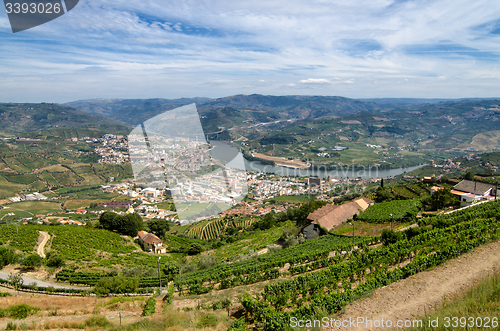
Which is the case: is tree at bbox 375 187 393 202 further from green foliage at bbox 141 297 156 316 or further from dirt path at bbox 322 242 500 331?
green foliage at bbox 141 297 156 316

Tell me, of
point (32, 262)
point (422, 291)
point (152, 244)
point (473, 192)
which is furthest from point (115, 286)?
point (473, 192)

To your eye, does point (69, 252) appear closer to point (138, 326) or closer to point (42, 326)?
point (42, 326)

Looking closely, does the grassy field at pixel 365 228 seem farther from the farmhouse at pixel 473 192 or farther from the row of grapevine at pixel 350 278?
the farmhouse at pixel 473 192

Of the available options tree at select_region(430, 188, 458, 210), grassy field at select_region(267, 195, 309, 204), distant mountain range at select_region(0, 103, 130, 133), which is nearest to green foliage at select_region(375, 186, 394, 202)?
tree at select_region(430, 188, 458, 210)

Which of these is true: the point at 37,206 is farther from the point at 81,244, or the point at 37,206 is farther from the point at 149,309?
the point at 149,309

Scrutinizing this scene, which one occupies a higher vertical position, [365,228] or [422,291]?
[422,291]

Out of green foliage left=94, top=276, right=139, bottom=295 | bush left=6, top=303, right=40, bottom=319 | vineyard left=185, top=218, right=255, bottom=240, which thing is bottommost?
vineyard left=185, top=218, right=255, bottom=240
